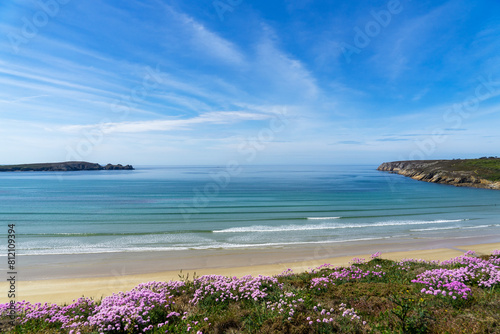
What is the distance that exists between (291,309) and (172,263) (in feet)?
35.1

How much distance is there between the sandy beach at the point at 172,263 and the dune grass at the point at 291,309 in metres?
4.30

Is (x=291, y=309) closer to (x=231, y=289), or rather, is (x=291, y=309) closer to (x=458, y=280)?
(x=231, y=289)

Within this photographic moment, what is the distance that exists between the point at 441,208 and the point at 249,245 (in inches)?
1210

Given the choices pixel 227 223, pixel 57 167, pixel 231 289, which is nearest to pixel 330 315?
pixel 231 289

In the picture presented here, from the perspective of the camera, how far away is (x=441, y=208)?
32625mm

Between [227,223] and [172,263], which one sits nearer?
[172,263]

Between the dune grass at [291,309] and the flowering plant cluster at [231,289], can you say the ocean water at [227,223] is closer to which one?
the flowering plant cluster at [231,289]

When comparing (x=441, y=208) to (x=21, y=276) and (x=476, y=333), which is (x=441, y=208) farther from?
(x=21, y=276)

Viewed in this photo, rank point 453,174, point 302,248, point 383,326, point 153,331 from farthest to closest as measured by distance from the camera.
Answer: point 453,174, point 302,248, point 153,331, point 383,326

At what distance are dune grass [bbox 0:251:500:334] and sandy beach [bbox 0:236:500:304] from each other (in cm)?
430

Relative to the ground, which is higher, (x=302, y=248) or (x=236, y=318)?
(x=236, y=318)

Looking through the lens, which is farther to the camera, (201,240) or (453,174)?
(453,174)

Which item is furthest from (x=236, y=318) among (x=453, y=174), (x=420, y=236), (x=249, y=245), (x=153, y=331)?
(x=453, y=174)

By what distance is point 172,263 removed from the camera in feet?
46.7
